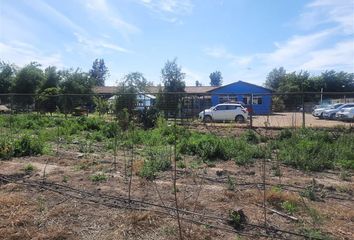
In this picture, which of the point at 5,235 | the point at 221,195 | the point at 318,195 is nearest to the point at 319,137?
the point at 318,195

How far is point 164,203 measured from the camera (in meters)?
5.29

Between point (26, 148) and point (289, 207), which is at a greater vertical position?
point (26, 148)

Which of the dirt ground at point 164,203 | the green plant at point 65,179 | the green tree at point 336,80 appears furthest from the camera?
the green tree at point 336,80

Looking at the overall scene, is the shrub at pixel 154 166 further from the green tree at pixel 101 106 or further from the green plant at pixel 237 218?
the green tree at pixel 101 106

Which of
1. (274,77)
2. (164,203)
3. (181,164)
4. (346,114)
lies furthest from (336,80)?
(164,203)

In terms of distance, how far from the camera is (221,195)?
18.7 feet

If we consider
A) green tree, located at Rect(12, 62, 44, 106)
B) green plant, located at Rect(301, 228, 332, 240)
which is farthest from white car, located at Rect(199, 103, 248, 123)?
green tree, located at Rect(12, 62, 44, 106)

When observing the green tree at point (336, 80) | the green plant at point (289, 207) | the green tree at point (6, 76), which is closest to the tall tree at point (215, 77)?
the green tree at point (336, 80)

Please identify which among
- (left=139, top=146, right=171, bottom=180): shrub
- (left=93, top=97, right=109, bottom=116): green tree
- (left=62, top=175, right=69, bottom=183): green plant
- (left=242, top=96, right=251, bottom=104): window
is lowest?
(left=62, top=175, right=69, bottom=183): green plant

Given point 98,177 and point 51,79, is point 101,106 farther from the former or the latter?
point 51,79

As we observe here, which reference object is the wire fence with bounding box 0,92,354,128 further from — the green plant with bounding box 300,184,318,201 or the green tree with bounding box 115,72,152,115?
the green plant with bounding box 300,184,318,201

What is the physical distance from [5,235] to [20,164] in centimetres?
409

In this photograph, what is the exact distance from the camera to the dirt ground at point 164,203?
174 inches

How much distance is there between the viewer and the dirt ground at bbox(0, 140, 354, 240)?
4410 millimetres
